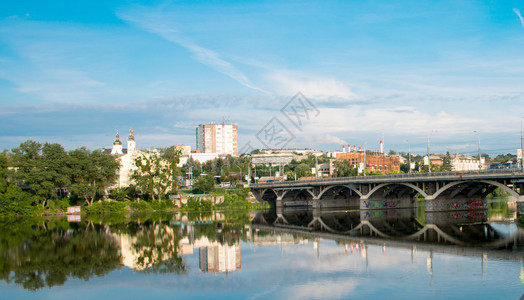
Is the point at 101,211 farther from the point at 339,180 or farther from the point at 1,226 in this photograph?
the point at 339,180

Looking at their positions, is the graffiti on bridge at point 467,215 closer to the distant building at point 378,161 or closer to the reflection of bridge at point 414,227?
the reflection of bridge at point 414,227

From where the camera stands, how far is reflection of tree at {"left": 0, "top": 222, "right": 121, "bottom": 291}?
1253 inches

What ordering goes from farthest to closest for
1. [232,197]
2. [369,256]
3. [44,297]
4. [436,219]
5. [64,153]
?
[232,197] → [64,153] → [436,219] → [369,256] → [44,297]

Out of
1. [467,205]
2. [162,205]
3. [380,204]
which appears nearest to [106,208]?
[162,205]

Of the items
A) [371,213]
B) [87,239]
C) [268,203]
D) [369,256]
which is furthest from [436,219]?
[268,203]

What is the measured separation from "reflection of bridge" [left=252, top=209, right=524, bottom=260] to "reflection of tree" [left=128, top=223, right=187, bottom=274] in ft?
41.1

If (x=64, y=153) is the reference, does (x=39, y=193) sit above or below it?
below

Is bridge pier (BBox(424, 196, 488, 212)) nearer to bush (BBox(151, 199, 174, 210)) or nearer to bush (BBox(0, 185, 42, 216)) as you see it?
bush (BBox(151, 199, 174, 210))

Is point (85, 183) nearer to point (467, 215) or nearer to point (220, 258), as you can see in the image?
point (220, 258)

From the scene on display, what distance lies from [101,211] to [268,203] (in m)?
33.8

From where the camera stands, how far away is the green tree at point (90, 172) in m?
82.3

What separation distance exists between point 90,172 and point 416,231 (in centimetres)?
5334

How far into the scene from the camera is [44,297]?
26516 mm

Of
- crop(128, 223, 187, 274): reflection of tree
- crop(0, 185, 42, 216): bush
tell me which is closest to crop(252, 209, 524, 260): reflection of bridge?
crop(128, 223, 187, 274): reflection of tree
